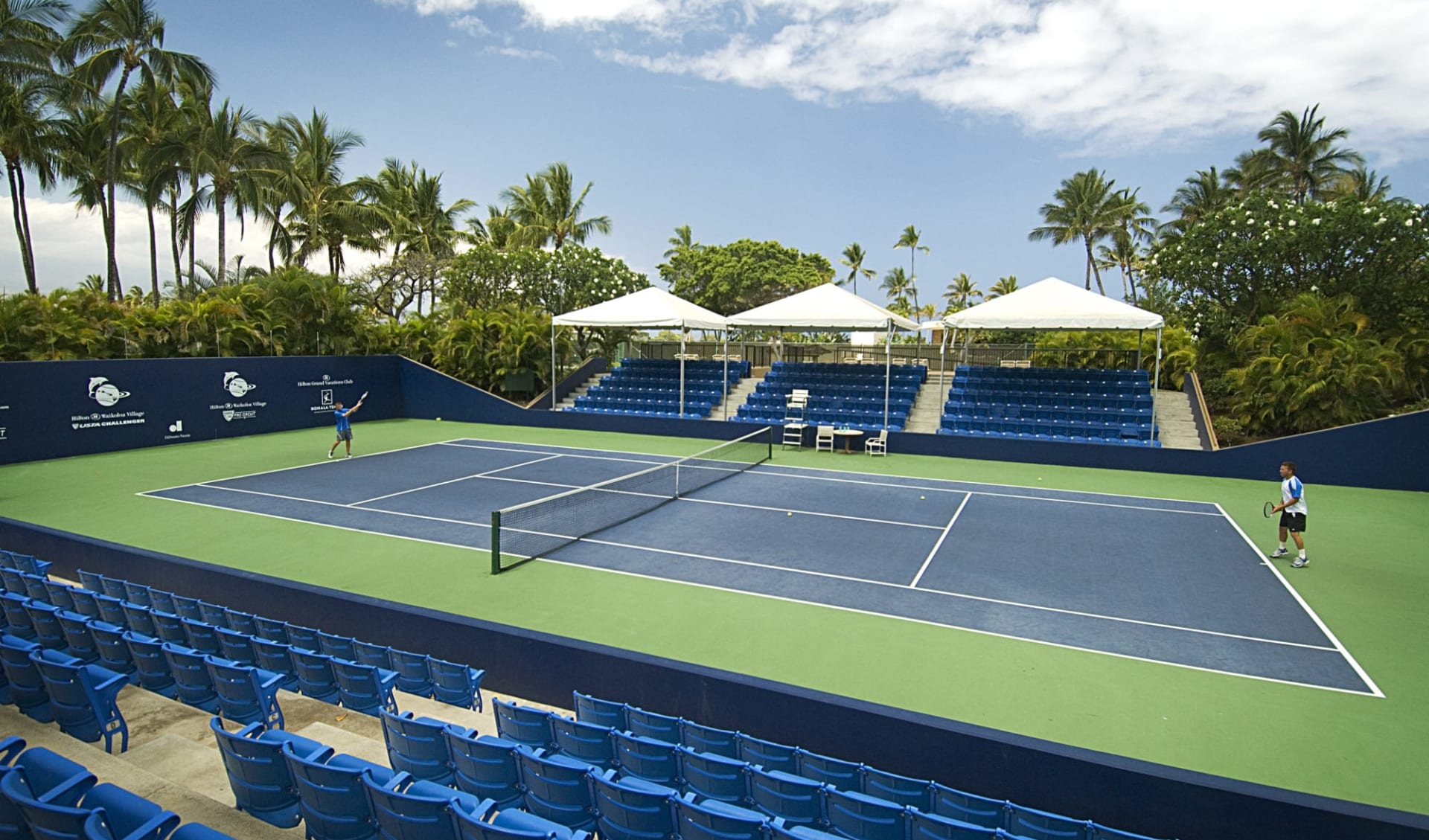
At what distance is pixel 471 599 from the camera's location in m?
10.2

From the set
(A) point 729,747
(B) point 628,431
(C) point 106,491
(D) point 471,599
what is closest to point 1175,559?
(A) point 729,747

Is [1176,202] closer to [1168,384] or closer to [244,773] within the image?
[1168,384]

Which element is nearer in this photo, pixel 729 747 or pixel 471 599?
pixel 729 747

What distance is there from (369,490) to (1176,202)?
173ft

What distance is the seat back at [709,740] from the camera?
588cm

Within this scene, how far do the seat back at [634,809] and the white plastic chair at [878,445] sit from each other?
1901cm

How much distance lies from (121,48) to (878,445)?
31369mm

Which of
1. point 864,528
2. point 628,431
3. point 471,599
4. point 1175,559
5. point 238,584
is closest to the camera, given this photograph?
point 238,584

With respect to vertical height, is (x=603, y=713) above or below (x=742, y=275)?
below

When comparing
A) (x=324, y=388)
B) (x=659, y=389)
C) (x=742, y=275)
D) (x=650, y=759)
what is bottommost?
(x=650, y=759)

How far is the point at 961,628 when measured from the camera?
9.48 metres

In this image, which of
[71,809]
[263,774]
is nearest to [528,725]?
[263,774]

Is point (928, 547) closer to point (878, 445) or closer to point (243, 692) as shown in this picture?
point (243, 692)

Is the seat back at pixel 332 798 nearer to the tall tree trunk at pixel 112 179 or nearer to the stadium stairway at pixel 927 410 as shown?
the stadium stairway at pixel 927 410
